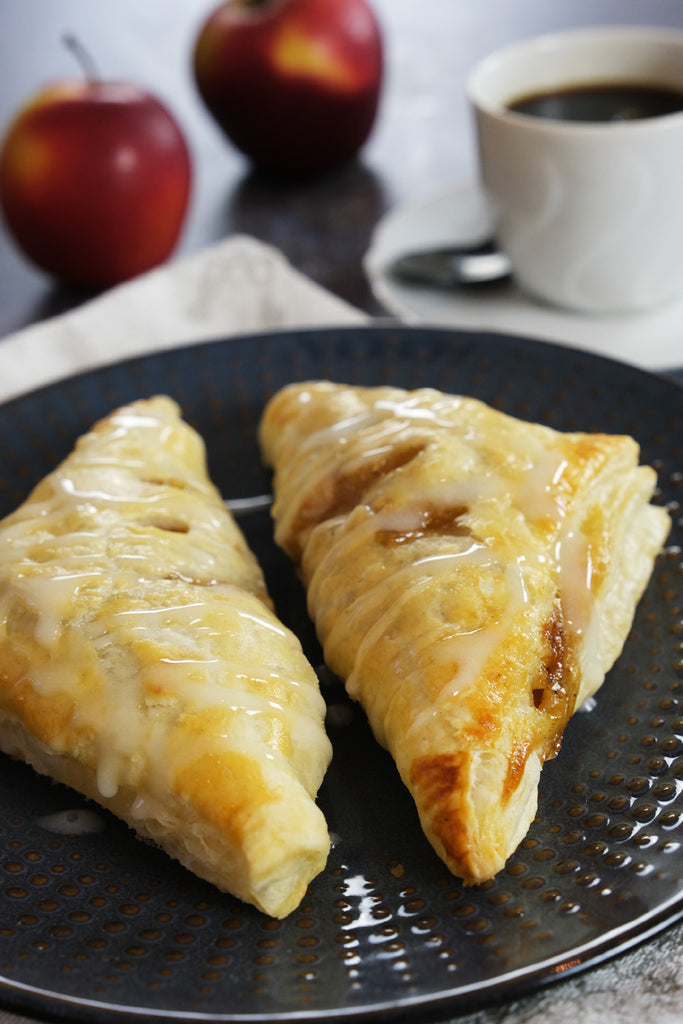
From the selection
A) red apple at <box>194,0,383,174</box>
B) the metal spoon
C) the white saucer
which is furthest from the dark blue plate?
red apple at <box>194,0,383,174</box>

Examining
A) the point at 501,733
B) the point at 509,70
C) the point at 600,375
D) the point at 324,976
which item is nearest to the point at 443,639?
the point at 501,733

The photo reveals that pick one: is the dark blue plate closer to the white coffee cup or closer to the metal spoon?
the white coffee cup

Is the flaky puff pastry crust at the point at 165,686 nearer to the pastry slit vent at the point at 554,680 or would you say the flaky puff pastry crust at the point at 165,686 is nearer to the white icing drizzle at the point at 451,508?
the white icing drizzle at the point at 451,508

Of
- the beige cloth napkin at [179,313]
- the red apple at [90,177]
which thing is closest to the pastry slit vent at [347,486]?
the beige cloth napkin at [179,313]

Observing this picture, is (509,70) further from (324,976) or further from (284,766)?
(324,976)

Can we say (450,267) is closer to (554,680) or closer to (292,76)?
(292,76)
